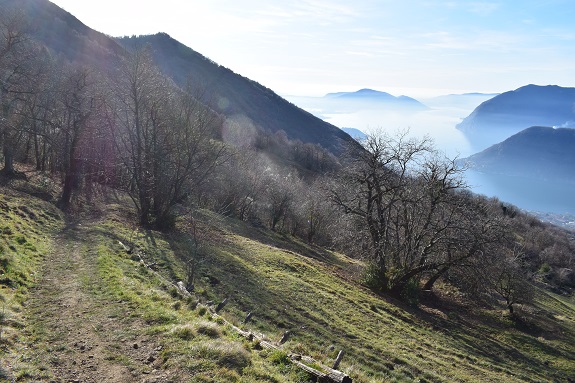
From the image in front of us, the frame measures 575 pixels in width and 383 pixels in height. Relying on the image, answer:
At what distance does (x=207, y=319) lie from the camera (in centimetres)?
1270

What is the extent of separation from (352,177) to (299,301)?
1484 centimetres

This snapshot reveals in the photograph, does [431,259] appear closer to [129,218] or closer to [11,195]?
[129,218]

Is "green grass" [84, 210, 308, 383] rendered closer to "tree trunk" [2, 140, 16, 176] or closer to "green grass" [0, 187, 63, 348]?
"green grass" [0, 187, 63, 348]

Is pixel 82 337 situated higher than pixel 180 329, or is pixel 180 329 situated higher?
pixel 180 329

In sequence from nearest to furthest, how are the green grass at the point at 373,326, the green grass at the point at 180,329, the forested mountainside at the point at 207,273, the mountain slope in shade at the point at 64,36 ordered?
the green grass at the point at 180,329
the forested mountainside at the point at 207,273
the green grass at the point at 373,326
the mountain slope in shade at the point at 64,36

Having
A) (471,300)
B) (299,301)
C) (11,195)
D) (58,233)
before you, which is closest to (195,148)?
(58,233)

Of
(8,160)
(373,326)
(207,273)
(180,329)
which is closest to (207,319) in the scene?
(180,329)

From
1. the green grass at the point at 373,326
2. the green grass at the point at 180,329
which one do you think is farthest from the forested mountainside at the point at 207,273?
the green grass at the point at 373,326

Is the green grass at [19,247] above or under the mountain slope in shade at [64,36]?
under

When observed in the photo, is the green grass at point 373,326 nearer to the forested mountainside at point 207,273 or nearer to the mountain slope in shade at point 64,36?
the forested mountainside at point 207,273

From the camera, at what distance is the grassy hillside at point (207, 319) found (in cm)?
953

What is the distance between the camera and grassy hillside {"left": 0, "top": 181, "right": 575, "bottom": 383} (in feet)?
31.3

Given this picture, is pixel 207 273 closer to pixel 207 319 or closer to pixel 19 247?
pixel 19 247

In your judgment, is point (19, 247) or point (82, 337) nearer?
point (82, 337)
